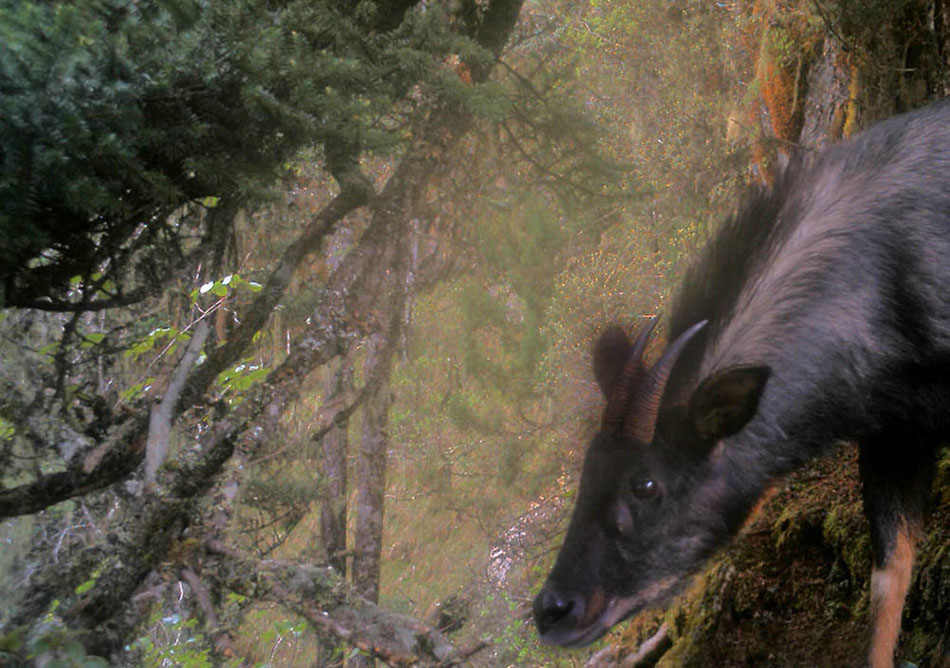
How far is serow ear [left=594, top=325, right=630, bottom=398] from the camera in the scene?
3260 millimetres

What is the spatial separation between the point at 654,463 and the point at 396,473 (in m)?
5.69

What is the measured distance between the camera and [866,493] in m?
3.40

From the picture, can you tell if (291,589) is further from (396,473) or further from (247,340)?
(396,473)

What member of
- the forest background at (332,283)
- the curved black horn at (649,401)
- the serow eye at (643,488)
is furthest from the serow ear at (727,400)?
the forest background at (332,283)

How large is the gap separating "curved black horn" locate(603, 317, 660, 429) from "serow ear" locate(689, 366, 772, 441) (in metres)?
0.24

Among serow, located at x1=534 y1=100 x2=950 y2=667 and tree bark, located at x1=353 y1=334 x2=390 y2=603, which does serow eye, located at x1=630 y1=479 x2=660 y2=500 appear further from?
tree bark, located at x1=353 y1=334 x2=390 y2=603

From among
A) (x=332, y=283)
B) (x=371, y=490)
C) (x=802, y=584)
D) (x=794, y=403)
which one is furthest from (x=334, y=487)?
(x=794, y=403)

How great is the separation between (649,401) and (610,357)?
0.83 ft

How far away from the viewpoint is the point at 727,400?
297cm

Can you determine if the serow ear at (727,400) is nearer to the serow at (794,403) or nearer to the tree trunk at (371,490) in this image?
the serow at (794,403)

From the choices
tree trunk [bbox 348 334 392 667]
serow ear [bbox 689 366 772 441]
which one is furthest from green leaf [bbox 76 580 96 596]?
tree trunk [bbox 348 334 392 667]

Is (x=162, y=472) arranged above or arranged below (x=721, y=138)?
below

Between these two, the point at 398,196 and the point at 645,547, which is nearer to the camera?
the point at 645,547

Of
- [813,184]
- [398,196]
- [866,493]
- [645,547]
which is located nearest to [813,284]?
[813,184]
